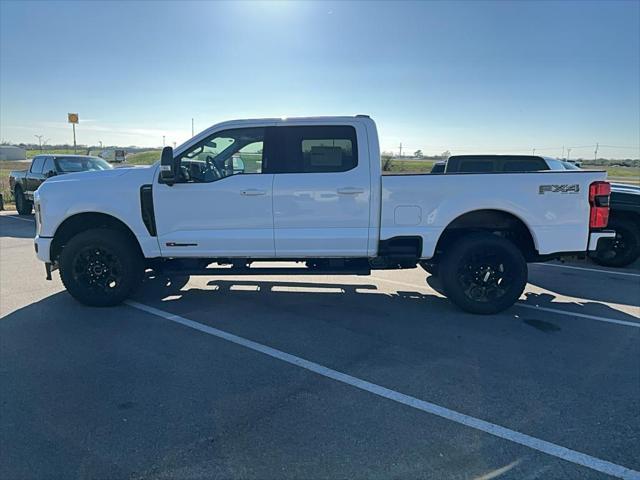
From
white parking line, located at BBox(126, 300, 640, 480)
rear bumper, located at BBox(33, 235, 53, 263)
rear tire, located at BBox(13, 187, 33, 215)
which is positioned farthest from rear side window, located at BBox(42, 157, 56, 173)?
white parking line, located at BBox(126, 300, 640, 480)

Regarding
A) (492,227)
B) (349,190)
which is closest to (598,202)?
(492,227)

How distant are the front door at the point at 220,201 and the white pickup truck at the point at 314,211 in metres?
0.01

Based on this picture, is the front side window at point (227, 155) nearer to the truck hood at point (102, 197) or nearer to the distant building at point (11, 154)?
the truck hood at point (102, 197)

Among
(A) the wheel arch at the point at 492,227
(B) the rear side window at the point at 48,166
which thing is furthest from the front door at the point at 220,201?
(B) the rear side window at the point at 48,166

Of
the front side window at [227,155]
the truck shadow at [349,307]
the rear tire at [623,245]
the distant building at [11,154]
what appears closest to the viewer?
the truck shadow at [349,307]

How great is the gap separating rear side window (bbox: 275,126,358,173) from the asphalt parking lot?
1717 mm

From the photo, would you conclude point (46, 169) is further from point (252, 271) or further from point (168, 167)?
point (252, 271)

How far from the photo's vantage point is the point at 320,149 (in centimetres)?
505

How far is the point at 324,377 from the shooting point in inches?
142

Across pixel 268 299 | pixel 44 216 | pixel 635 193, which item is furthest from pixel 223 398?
pixel 635 193

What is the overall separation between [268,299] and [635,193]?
677 centimetres

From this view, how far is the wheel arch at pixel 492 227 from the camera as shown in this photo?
16.8 ft

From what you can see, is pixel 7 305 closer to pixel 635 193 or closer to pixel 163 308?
pixel 163 308

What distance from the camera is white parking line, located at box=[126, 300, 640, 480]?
256cm
